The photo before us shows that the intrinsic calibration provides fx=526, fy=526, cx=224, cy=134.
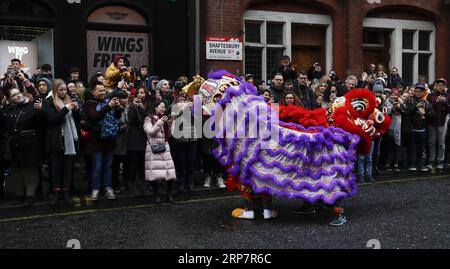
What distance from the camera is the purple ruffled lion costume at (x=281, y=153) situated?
6.38 meters

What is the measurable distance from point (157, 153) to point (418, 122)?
5.80 meters

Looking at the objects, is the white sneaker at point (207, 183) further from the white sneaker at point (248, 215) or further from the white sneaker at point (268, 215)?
the white sneaker at point (268, 215)

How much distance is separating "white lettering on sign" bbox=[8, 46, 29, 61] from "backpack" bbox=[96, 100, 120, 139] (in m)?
4.74

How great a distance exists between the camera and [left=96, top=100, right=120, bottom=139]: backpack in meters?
7.80

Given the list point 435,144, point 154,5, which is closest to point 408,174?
point 435,144

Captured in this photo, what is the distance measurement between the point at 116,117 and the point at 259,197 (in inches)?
103

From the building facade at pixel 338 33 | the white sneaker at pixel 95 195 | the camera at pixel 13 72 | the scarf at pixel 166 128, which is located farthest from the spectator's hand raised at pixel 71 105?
the building facade at pixel 338 33

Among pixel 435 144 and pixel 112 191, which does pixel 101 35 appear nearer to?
pixel 112 191

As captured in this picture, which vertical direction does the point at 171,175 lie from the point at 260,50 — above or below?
below

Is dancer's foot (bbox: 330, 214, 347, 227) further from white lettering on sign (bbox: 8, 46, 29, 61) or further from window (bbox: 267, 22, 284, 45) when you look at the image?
window (bbox: 267, 22, 284, 45)

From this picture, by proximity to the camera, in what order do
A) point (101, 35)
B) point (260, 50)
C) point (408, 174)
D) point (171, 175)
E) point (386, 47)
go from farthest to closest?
point (386, 47) < point (260, 50) < point (101, 35) < point (408, 174) < point (171, 175)

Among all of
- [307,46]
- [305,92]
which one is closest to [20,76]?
[305,92]

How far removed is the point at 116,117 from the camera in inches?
313
